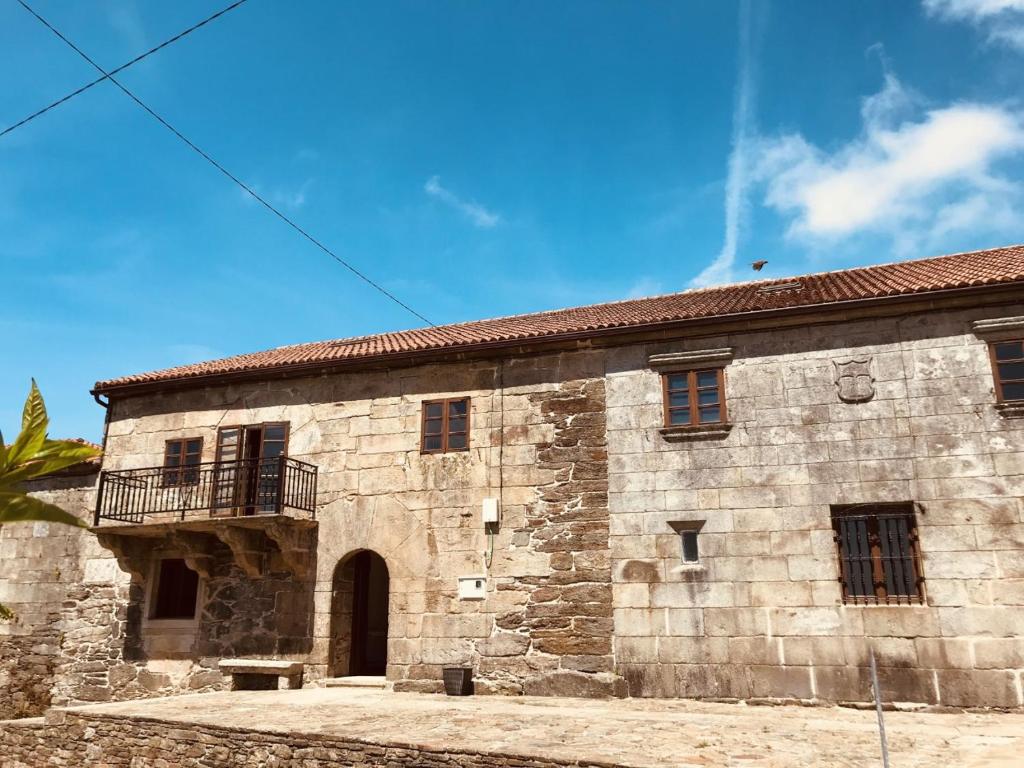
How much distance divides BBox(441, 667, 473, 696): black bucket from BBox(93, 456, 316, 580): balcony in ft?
10.7

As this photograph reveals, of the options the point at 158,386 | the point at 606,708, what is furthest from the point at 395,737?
the point at 158,386

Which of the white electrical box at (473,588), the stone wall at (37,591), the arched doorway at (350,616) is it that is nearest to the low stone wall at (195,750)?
the stone wall at (37,591)

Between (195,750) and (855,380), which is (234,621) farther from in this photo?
(855,380)

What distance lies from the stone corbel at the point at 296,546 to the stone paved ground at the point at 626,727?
2249 mm

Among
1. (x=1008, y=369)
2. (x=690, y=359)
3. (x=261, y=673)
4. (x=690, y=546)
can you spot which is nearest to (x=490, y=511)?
(x=690, y=546)

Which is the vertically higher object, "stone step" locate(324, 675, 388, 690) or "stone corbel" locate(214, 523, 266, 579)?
"stone corbel" locate(214, 523, 266, 579)

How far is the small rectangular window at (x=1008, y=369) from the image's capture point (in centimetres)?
1112

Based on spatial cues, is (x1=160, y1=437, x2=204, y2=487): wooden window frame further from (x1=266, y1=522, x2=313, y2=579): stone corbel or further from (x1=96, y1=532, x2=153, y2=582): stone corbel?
(x1=266, y1=522, x2=313, y2=579): stone corbel

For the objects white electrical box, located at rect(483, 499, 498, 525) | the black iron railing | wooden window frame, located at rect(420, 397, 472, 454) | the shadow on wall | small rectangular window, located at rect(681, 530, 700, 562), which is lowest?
the shadow on wall

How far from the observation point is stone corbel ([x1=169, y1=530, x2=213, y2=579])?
14.5 metres

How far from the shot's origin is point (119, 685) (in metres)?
14.8

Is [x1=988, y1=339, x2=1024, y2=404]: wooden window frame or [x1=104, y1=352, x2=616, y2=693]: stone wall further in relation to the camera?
[x1=104, y1=352, x2=616, y2=693]: stone wall

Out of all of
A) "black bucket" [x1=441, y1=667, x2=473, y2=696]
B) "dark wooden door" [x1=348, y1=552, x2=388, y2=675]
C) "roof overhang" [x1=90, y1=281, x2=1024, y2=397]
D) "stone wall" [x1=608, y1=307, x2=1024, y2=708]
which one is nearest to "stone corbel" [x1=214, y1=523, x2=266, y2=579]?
"dark wooden door" [x1=348, y1=552, x2=388, y2=675]

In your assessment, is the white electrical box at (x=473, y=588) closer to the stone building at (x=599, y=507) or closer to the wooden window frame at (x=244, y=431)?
the stone building at (x=599, y=507)
